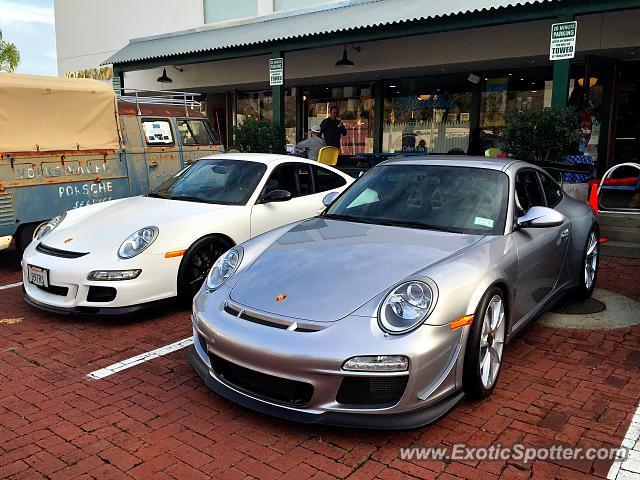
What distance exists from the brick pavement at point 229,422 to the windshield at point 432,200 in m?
1.13

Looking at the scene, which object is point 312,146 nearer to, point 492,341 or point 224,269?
point 224,269

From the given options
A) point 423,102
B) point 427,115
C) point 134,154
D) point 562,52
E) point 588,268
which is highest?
point 562,52

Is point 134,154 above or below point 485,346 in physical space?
above

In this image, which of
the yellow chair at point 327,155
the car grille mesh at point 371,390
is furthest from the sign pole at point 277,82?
the car grille mesh at point 371,390

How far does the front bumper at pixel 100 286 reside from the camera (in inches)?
180

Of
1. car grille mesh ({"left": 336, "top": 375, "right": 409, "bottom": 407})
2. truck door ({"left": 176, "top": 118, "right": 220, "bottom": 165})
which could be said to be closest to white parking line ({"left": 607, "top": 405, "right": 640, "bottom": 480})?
car grille mesh ({"left": 336, "top": 375, "right": 409, "bottom": 407})

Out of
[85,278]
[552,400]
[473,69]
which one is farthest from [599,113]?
[85,278]

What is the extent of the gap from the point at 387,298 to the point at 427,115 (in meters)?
12.3

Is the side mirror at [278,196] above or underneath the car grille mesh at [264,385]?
above

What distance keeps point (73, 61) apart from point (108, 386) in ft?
66.0

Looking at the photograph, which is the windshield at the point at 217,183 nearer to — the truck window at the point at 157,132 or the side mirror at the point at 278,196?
the side mirror at the point at 278,196

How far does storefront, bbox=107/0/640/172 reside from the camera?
33.1 ft

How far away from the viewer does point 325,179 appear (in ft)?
21.3

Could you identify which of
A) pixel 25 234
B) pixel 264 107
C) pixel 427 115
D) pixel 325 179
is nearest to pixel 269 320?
pixel 325 179
